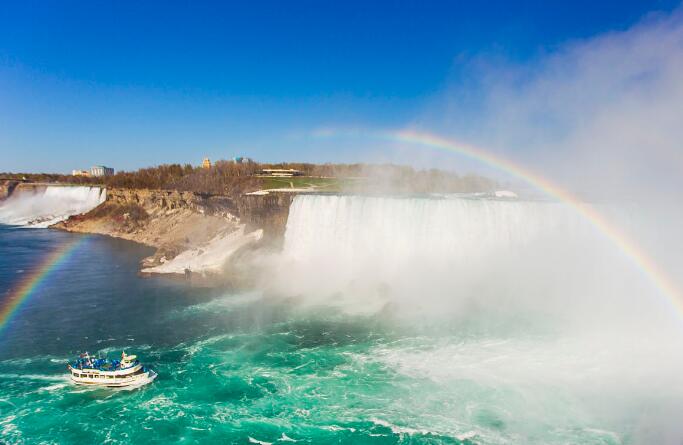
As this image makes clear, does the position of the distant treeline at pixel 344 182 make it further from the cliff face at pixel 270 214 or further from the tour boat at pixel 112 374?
the tour boat at pixel 112 374

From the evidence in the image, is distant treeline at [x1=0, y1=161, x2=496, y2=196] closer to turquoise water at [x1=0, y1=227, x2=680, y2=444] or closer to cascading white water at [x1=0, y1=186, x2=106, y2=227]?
cascading white water at [x1=0, y1=186, x2=106, y2=227]

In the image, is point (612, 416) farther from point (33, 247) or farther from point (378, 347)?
point (33, 247)

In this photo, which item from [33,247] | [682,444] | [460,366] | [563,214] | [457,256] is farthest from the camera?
[33,247]

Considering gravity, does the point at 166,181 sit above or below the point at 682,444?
above

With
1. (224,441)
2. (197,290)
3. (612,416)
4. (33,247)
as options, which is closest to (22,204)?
(33,247)

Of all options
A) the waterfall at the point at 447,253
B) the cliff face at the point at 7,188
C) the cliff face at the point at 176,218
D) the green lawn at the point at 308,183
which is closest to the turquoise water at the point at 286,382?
the waterfall at the point at 447,253

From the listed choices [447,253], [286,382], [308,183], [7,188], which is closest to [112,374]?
[286,382]
